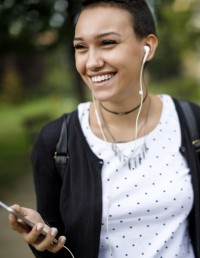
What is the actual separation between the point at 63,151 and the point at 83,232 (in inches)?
14.3

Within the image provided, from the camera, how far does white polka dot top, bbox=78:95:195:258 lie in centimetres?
177

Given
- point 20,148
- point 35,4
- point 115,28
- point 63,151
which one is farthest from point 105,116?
point 20,148

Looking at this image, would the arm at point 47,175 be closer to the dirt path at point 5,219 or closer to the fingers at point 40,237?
the fingers at point 40,237

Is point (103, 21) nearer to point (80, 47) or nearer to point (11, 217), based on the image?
point (80, 47)

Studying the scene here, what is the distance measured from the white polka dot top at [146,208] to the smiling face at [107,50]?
1.02ft

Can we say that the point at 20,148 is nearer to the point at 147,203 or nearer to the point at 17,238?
the point at 17,238

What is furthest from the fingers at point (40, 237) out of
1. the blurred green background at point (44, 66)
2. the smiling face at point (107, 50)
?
the blurred green background at point (44, 66)

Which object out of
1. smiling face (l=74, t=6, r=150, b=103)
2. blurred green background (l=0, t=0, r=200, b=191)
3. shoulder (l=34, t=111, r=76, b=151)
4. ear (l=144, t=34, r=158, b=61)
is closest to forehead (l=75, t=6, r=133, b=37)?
smiling face (l=74, t=6, r=150, b=103)

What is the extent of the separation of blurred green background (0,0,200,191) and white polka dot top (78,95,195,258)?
3.42 ft

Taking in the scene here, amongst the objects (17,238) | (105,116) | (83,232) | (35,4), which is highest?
(35,4)

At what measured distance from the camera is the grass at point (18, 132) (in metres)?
8.99

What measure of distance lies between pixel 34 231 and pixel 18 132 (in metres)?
12.1

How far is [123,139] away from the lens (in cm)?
194

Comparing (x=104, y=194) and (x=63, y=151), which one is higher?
(x=63, y=151)
